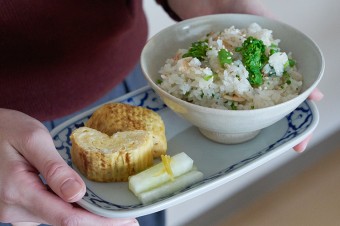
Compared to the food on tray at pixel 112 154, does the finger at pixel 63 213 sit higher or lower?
lower

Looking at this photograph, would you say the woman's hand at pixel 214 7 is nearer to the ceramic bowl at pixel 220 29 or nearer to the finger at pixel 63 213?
the ceramic bowl at pixel 220 29

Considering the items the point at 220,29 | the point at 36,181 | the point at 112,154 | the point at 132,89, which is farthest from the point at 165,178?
the point at 132,89

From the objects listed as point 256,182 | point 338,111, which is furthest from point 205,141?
point 338,111

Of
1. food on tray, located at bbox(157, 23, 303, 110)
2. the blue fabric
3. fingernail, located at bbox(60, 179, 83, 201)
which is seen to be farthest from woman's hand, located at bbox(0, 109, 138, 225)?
the blue fabric

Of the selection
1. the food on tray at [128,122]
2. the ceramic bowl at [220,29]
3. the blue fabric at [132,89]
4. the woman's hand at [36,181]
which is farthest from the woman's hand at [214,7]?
the woman's hand at [36,181]

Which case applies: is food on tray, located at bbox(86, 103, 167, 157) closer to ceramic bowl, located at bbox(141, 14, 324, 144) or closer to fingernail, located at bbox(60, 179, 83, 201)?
ceramic bowl, located at bbox(141, 14, 324, 144)
